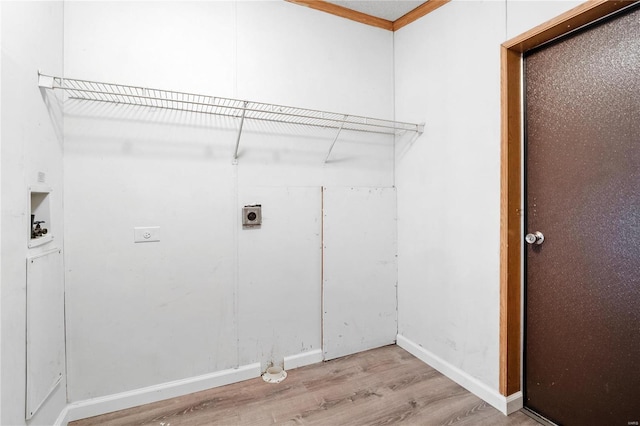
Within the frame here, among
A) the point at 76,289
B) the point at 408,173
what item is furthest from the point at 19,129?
the point at 408,173

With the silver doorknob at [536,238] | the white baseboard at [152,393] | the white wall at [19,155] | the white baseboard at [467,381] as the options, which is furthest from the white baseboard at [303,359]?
the silver doorknob at [536,238]

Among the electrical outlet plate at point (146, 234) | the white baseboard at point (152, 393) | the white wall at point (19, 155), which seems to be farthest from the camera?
the electrical outlet plate at point (146, 234)

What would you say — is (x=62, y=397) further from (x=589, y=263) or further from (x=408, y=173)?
(x=589, y=263)

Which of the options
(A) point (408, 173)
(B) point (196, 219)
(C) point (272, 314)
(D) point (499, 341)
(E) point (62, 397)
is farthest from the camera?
(A) point (408, 173)

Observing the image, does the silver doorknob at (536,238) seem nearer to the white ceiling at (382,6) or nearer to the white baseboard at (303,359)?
the white baseboard at (303,359)

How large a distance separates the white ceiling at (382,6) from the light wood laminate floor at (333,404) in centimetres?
264

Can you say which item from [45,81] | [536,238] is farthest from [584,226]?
[45,81]

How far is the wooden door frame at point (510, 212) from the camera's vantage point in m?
1.66

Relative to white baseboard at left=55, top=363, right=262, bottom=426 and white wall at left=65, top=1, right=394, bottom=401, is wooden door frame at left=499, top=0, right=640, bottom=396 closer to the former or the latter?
white wall at left=65, top=1, right=394, bottom=401

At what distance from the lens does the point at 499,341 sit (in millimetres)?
1726

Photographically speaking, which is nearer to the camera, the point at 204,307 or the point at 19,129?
the point at 19,129

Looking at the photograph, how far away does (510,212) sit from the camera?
168 centimetres

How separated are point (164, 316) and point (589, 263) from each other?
2287 millimetres

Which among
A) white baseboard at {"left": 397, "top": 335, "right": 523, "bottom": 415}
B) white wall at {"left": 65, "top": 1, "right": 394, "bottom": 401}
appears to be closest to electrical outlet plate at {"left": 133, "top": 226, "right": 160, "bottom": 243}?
white wall at {"left": 65, "top": 1, "right": 394, "bottom": 401}
